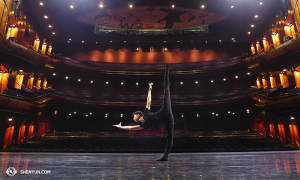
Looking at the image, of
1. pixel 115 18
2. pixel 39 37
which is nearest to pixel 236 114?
pixel 115 18

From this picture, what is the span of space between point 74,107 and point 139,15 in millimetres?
13902

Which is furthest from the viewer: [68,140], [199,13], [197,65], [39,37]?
[197,65]

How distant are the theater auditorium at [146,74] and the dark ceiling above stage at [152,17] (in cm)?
12

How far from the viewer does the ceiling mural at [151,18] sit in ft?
69.1

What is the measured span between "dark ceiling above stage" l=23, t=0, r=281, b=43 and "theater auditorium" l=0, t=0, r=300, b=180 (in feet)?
0.40

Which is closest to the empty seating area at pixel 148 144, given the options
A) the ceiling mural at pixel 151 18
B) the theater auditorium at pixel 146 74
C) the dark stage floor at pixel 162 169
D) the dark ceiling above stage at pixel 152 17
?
the theater auditorium at pixel 146 74

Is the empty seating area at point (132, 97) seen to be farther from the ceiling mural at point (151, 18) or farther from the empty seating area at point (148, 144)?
the ceiling mural at point (151, 18)

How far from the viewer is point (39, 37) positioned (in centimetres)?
2314

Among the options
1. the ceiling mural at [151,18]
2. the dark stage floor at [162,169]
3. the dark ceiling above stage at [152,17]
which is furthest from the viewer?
the ceiling mural at [151,18]

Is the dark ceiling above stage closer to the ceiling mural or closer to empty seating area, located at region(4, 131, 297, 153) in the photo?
the ceiling mural

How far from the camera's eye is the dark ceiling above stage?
1834cm

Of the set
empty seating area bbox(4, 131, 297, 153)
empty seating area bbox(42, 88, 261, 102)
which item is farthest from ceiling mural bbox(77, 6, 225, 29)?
empty seating area bbox(4, 131, 297, 153)

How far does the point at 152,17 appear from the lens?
2305 cm

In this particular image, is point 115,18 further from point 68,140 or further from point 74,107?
→ point 68,140
